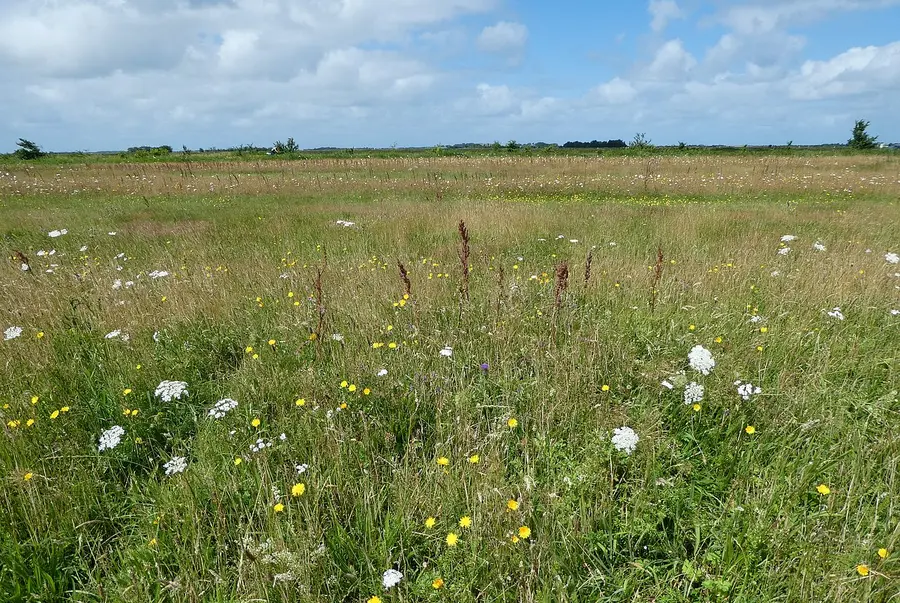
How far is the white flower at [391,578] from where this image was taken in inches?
62.0

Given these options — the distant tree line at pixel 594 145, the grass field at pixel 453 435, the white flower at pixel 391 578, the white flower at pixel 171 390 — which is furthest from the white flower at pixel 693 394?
the distant tree line at pixel 594 145

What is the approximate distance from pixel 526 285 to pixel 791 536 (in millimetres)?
3098

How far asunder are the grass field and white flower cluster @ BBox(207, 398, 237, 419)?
0.13 ft

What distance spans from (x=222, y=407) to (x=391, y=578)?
1.51 meters

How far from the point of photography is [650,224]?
8.56 meters

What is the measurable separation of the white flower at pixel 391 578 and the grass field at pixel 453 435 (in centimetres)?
11

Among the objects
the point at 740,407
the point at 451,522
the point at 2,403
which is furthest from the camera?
the point at 2,403

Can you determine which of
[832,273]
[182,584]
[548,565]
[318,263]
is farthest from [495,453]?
[832,273]

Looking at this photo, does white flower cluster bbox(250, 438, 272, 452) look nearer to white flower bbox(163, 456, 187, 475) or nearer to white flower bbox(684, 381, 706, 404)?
white flower bbox(163, 456, 187, 475)

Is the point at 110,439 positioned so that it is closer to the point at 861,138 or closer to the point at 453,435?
the point at 453,435

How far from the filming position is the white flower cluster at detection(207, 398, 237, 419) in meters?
2.48

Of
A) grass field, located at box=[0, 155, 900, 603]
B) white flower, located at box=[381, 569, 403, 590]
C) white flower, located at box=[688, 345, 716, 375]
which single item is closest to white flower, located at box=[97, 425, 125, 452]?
grass field, located at box=[0, 155, 900, 603]

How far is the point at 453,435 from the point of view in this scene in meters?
2.44

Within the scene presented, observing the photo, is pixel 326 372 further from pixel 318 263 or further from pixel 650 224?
pixel 650 224
